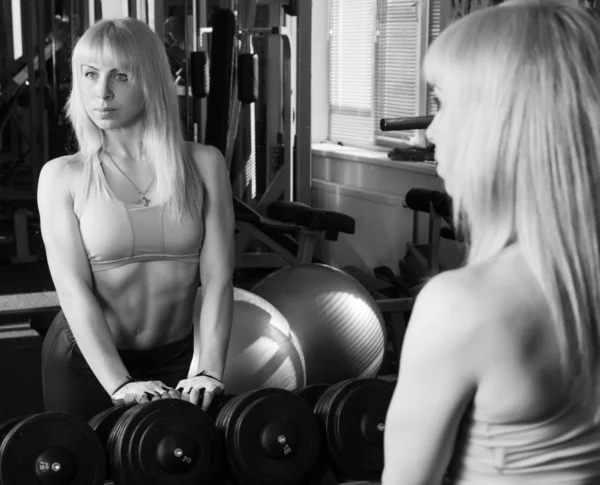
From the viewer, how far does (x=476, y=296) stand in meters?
0.70

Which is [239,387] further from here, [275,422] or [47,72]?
[47,72]

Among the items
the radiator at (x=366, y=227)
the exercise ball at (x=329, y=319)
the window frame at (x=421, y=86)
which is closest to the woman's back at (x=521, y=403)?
the exercise ball at (x=329, y=319)

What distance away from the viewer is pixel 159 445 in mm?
1727

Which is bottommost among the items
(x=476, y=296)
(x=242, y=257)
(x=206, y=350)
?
(x=242, y=257)

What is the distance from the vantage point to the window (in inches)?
214

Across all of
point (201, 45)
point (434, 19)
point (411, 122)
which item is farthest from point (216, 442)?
point (201, 45)

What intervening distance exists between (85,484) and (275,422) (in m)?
0.39

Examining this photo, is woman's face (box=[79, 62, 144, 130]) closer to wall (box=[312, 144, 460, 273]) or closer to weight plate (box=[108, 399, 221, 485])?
weight plate (box=[108, 399, 221, 485])

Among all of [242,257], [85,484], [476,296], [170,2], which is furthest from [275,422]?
[170,2]

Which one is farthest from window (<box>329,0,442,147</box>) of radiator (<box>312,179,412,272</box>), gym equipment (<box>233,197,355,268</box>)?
gym equipment (<box>233,197,355,268</box>)

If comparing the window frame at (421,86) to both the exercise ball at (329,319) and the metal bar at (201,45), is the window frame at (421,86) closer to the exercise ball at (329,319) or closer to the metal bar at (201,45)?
the metal bar at (201,45)

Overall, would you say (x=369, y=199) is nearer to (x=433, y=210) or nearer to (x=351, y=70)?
(x=351, y=70)

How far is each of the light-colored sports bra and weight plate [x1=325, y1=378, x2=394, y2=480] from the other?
1.12 metres

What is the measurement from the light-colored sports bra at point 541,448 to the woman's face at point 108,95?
1.23 metres
